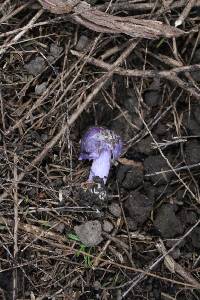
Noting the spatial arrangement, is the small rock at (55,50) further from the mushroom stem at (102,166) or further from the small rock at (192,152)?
the small rock at (192,152)

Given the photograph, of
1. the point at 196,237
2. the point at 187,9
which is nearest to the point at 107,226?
the point at 196,237

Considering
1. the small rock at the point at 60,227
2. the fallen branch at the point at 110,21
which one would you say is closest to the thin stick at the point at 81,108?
the fallen branch at the point at 110,21

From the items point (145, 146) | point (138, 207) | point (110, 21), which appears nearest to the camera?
point (110, 21)

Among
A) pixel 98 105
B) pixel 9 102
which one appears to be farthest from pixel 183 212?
pixel 9 102

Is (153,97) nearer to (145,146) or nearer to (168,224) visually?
A: (145,146)

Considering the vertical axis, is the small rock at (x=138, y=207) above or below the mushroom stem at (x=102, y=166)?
below

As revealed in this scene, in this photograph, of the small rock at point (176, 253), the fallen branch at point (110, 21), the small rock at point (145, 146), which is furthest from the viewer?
the small rock at point (145, 146)

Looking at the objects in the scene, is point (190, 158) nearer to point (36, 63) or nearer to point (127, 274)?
point (127, 274)
